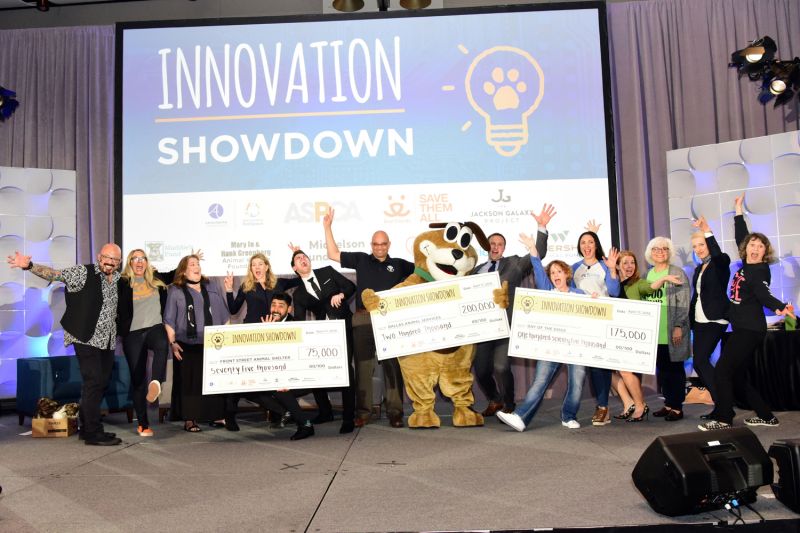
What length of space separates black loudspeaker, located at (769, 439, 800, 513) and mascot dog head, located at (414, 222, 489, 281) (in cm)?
279

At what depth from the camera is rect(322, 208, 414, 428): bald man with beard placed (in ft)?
17.9

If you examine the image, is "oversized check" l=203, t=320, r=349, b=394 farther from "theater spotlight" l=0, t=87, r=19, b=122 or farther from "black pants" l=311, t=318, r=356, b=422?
"theater spotlight" l=0, t=87, r=19, b=122

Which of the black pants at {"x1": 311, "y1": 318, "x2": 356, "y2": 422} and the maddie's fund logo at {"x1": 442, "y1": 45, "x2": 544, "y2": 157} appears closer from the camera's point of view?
the black pants at {"x1": 311, "y1": 318, "x2": 356, "y2": 422}

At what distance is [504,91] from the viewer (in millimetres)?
6910

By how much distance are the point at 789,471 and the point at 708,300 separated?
7.72 feet

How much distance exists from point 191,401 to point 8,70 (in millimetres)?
4514

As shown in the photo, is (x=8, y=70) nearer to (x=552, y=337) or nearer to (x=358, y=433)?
(x=358, y=433)

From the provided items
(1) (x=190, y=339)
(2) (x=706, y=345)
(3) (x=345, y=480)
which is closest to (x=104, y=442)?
(1) (x=190, y=339)

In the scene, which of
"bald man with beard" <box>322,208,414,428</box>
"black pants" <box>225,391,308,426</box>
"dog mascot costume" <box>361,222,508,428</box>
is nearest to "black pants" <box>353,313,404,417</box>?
"bald man with beard" <box>322,208,414,428</box>

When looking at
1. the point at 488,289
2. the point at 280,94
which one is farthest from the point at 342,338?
the point at 280,94

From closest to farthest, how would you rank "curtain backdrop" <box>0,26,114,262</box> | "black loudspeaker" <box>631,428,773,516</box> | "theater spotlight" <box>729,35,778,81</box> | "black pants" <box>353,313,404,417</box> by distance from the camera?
1. "black loudspeaker" <box>631,428,773,516</box>
2. "black pants" <box>353,313,404,417</box>
3. "theater spotlight" <box>729,35,778,81</box>
4. "curtain backdrop" <box>0,26,114,262</box>

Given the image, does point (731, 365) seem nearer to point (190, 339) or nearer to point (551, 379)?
point (551, 379)

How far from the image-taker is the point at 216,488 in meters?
3.55

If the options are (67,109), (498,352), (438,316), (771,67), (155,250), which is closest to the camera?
(438,316)
